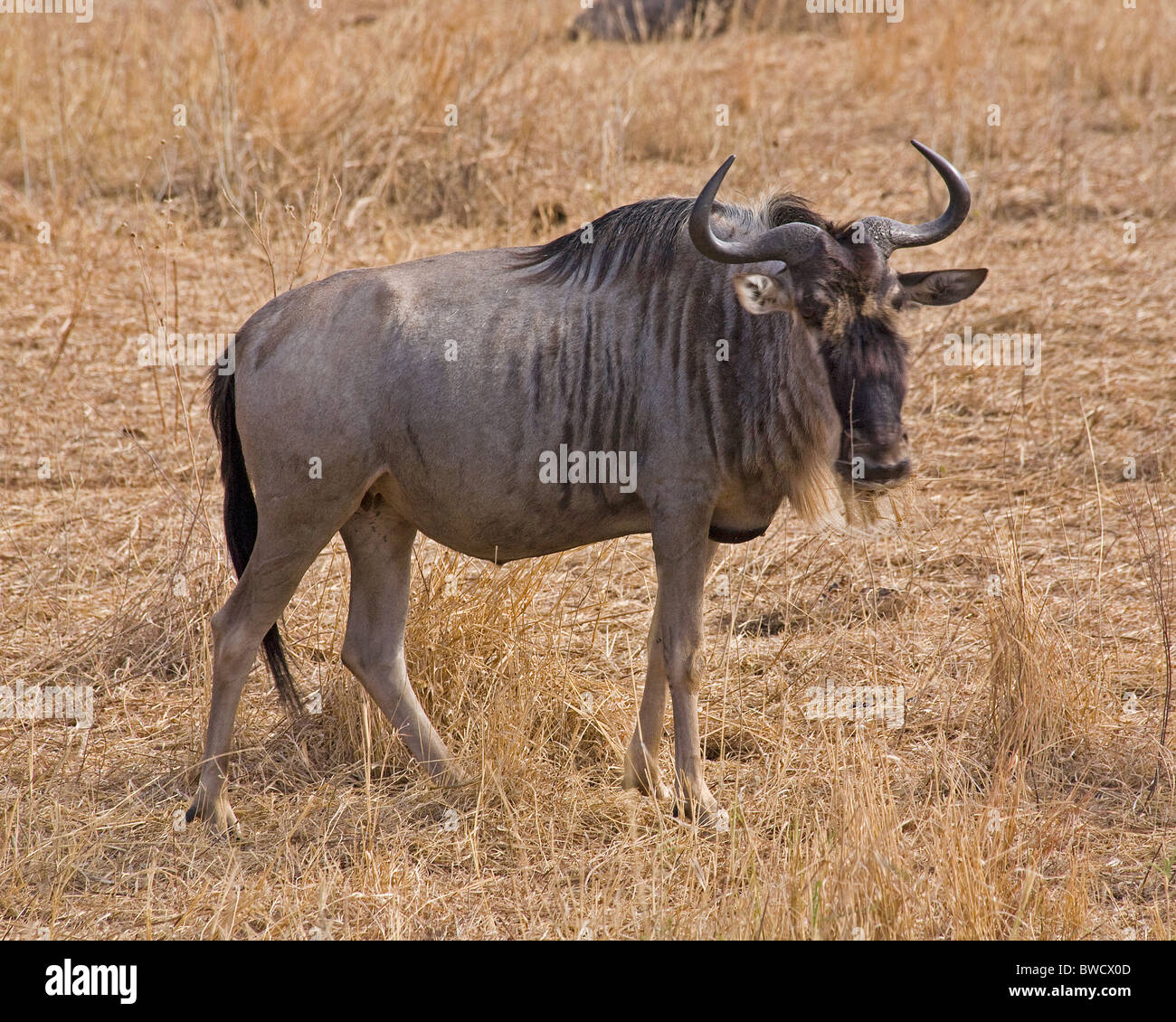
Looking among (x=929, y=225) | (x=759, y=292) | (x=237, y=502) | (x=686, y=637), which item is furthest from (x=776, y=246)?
(x=237, y=502)

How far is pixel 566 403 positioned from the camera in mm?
3998

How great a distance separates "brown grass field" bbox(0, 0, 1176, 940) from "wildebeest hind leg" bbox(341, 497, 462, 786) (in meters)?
0.09

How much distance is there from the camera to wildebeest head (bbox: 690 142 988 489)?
366 centimetres

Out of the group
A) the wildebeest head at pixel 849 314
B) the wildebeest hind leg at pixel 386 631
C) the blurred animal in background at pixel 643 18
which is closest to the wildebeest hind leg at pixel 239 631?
the wildebeest hind leg at pixel 386 631

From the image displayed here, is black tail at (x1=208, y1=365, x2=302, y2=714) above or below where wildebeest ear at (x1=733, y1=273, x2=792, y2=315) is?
below

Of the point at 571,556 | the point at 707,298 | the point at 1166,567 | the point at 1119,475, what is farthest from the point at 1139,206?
the point at 707,298

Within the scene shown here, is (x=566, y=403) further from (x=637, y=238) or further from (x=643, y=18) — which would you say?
(x=643, y=18)

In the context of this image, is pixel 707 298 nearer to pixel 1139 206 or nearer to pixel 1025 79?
pixel 1139 206

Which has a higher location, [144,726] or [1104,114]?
[1104,114]

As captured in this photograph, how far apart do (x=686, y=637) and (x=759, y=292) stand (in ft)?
3.37

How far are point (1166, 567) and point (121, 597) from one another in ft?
13.3

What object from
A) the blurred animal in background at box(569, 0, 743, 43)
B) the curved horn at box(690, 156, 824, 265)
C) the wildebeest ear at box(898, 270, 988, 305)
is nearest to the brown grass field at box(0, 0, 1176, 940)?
the wildebeest ear at box(898, 270, 988, 305)

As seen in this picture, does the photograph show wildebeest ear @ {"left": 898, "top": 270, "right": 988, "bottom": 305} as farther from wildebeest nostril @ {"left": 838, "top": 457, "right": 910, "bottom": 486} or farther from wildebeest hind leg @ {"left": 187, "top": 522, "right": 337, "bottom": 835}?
wildebeest hind leg @ {"left": 187, "top": 522, "right": 337, "bottom": 835}

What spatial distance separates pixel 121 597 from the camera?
526cm
